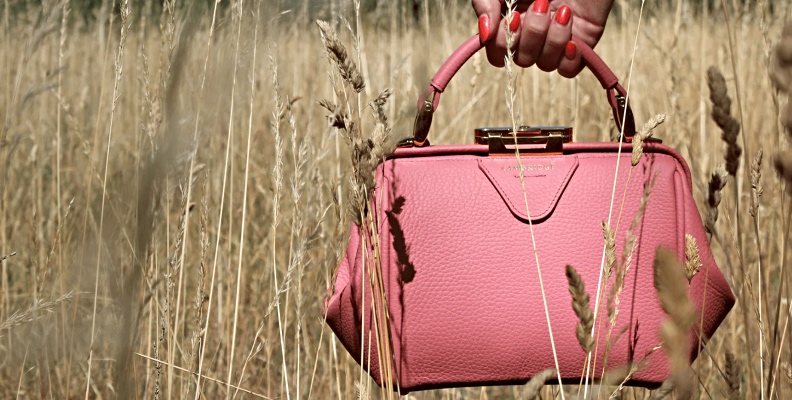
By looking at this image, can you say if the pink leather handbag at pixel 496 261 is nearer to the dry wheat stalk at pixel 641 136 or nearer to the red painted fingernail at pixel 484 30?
the red painted fingernail at pixel 484 30

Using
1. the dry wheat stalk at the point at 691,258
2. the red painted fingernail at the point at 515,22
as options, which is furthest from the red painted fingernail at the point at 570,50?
the dry wheat stalk at the point at 691,258

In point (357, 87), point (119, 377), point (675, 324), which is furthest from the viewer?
point (357, 87)

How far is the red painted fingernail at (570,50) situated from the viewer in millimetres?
1266

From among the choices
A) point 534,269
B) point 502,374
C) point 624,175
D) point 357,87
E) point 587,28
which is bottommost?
point 502,374

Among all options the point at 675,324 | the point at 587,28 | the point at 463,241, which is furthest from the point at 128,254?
the point at 587,28

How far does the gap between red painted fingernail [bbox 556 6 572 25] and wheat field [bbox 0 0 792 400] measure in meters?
0.12

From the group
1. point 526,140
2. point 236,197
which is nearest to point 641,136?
point 526,140

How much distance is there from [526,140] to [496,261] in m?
0.20

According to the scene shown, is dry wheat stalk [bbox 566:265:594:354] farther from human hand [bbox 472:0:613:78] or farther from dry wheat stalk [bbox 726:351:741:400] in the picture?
human hand [bbox 472:0:613:78]

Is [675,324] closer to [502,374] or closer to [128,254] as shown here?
[128,254]

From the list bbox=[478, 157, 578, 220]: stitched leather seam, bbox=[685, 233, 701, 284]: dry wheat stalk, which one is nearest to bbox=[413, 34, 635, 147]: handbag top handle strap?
bbox=[478, 157, 578, 220]: stitched leather seam

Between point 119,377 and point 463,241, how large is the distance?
78cm

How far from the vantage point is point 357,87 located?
0.96 m

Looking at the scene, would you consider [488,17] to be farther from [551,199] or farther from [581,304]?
[581,304]
